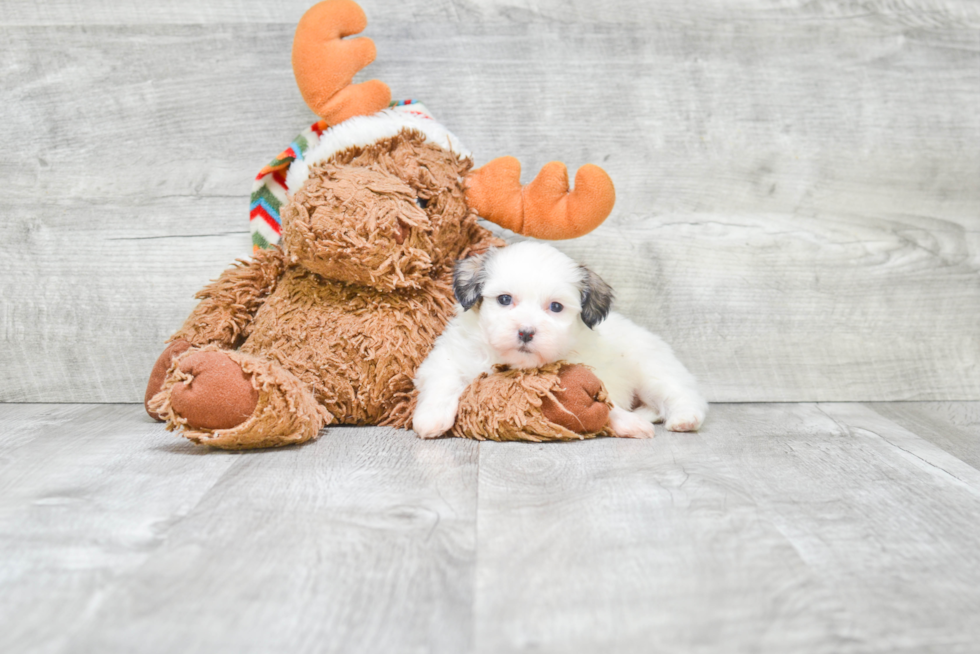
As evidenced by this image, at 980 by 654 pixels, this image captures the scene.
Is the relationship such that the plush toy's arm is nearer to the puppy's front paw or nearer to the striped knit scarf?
the striped knit scarf

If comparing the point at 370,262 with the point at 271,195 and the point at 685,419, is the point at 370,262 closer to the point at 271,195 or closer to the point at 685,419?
the point at 271,195

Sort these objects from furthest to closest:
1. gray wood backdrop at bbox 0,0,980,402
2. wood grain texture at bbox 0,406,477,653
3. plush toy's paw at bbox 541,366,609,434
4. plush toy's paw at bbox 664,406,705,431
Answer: gray wood backdrop at bbox 0,0,980,402 < plush toy's paw at bbox 664,406,705,431 < plush toy's paw at bbox 541,366,609,434 < wood grain texture at bbox 0,406,477,653

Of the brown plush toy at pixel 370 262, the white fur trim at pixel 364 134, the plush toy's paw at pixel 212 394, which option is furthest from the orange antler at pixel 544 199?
the plush toy's paw at pixel 212 394

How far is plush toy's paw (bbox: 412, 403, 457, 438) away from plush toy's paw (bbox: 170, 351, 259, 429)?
12.4 inches

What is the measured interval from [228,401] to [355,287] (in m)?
→ 0.41

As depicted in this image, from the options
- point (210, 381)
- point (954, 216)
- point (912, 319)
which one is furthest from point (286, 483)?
point (954, 216)

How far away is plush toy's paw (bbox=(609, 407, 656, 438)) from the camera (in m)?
1.59

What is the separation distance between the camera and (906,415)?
190cm

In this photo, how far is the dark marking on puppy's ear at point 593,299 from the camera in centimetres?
157

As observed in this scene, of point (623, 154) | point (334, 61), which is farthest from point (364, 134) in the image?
point (623, 154)

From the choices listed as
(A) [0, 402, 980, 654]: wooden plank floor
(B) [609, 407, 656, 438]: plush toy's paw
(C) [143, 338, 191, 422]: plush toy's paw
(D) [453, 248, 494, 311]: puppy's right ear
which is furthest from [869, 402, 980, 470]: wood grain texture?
(C) [143, 338, 191, 422]: plush toy's paw

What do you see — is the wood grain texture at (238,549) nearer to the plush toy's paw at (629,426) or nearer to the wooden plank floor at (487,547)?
the wooden plank floor at (487,547)

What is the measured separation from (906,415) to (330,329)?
53.3 inches

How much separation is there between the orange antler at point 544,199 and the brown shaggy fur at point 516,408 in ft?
0.98
